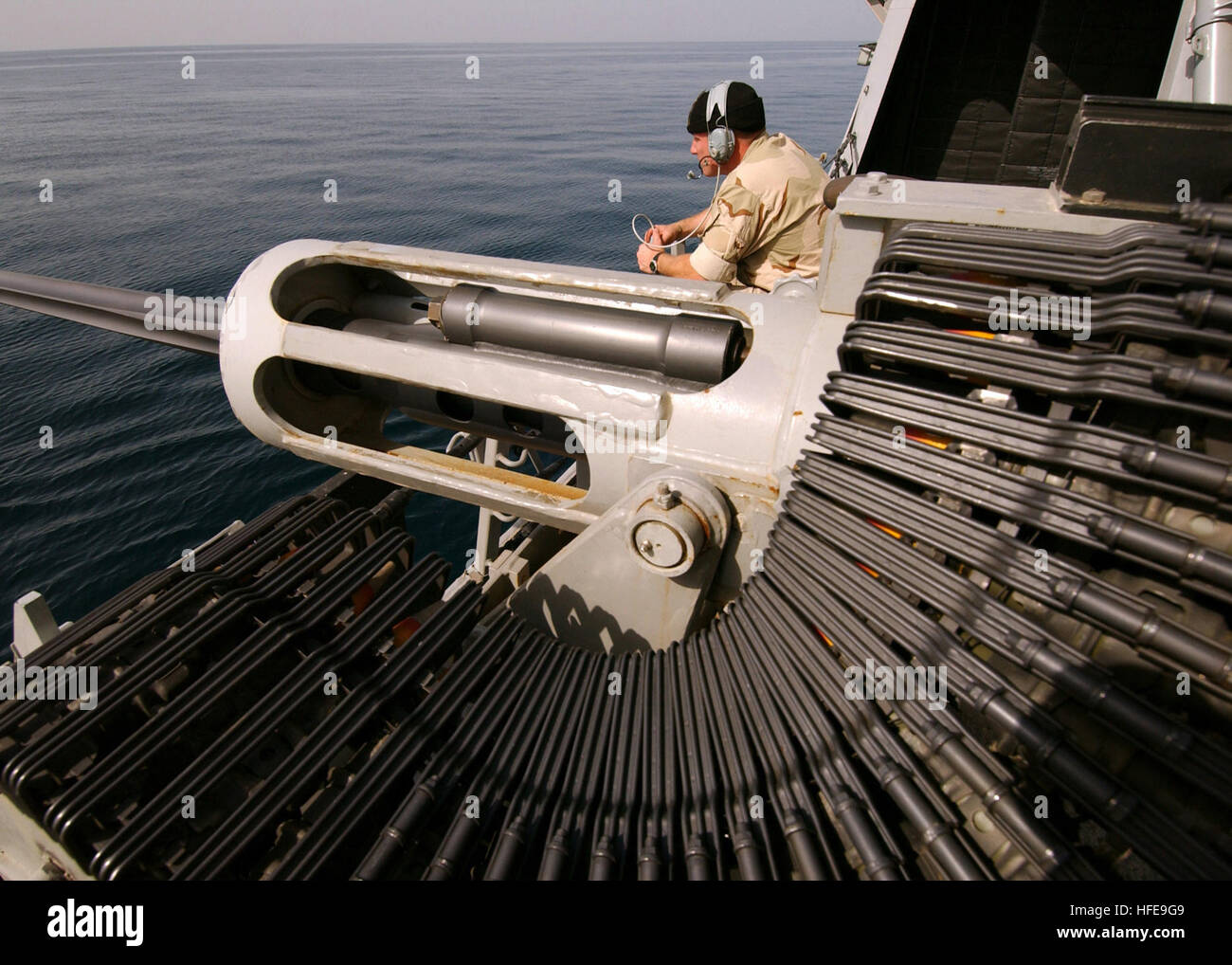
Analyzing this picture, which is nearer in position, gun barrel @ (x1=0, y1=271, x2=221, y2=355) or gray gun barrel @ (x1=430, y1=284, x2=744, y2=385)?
gray gun barrel @ (x1=430, y1=284, x2=744, y2=385)

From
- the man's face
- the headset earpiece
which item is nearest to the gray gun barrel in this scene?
the headset earpiece

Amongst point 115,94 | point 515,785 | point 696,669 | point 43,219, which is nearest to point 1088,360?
point 696,669

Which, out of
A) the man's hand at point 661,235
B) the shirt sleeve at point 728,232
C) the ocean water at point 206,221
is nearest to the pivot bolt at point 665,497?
the shirt sleeve at point 728,232

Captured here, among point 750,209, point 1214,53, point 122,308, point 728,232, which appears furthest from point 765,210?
point 122,308

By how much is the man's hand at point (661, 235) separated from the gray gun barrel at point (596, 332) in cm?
148

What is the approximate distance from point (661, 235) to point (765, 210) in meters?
0.73

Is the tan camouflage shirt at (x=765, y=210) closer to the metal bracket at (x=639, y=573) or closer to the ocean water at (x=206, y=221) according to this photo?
the metal bracket at (x=639, y=573)

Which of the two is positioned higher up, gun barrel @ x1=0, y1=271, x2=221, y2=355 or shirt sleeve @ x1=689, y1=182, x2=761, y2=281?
shirt sleeve @ x1=689, y1=182, x2=761, y2=281

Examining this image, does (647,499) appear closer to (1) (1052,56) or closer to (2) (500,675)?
(2) (500,675)

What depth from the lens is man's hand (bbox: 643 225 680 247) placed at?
14.6 feet

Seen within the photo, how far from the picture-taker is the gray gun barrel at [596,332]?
2.89 metres

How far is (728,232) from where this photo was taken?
13.5ft

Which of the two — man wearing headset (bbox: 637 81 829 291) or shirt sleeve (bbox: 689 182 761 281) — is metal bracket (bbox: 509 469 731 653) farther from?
man wearing headset (bbox: 637 81 829 291)

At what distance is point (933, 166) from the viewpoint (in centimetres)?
846
